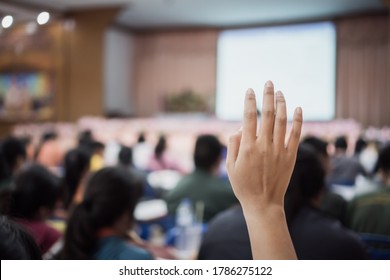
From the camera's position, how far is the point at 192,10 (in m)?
8.15

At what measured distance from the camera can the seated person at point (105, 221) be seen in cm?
122

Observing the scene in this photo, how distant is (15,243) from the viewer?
22.8 inches

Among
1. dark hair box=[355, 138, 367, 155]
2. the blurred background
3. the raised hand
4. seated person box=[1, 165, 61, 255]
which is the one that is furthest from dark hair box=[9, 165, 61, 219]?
the blurred background

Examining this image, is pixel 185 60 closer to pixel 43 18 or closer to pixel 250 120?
pixel 43 18

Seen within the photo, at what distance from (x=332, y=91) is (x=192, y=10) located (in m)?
2.71

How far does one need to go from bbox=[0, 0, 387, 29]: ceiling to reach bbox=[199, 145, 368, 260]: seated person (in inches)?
195

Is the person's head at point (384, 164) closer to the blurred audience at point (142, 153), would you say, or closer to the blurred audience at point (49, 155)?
the blurred audience at point (142, 153)

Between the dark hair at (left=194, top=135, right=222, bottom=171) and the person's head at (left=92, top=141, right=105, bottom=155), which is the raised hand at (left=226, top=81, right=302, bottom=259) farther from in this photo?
the person's head at (left=92, top=141, right=105, bottom=155)

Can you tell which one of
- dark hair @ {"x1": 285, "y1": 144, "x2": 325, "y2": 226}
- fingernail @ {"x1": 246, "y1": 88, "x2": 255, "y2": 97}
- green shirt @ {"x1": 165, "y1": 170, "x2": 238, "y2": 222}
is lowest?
green shirt @ {"x1": 165, "y1": 170, "x2": 238, "y2": 222}

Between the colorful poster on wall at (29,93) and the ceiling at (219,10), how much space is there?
1.16 metres

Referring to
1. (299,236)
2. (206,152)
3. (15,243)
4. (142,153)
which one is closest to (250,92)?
(15,243)

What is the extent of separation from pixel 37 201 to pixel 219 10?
20.5 ft

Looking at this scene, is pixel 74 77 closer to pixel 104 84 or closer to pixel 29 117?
pixel 104 84

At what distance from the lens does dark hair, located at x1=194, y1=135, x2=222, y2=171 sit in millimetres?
2393
